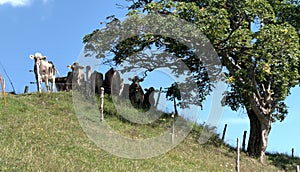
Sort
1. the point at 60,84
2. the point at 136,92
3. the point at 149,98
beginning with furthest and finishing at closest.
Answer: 1. the point at 60,84
2. the point at 149,98
3. the point at 136,92

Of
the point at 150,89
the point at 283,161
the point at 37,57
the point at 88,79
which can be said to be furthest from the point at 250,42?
the point at 37,57

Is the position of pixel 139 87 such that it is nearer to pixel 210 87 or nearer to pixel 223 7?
pixel 210 87

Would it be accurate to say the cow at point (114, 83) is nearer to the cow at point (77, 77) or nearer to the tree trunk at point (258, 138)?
the cow at point (77, 77)

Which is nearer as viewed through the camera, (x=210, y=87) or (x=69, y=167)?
(x=69, y=167)

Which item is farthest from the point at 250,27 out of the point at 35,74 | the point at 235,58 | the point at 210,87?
the point at 35,74

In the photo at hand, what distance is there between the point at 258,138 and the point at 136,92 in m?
7.83

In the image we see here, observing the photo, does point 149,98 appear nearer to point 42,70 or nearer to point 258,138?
point 42,70

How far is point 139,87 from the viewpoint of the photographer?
29.8 m

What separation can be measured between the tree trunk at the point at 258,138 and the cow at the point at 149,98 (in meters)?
6.13

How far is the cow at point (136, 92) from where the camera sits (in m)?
28.9

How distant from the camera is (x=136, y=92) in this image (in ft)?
95.9

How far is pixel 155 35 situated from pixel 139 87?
27.7 ft

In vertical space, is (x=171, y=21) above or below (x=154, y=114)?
above

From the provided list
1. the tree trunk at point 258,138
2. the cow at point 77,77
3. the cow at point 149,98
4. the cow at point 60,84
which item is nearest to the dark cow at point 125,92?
the cow at point 149,98
